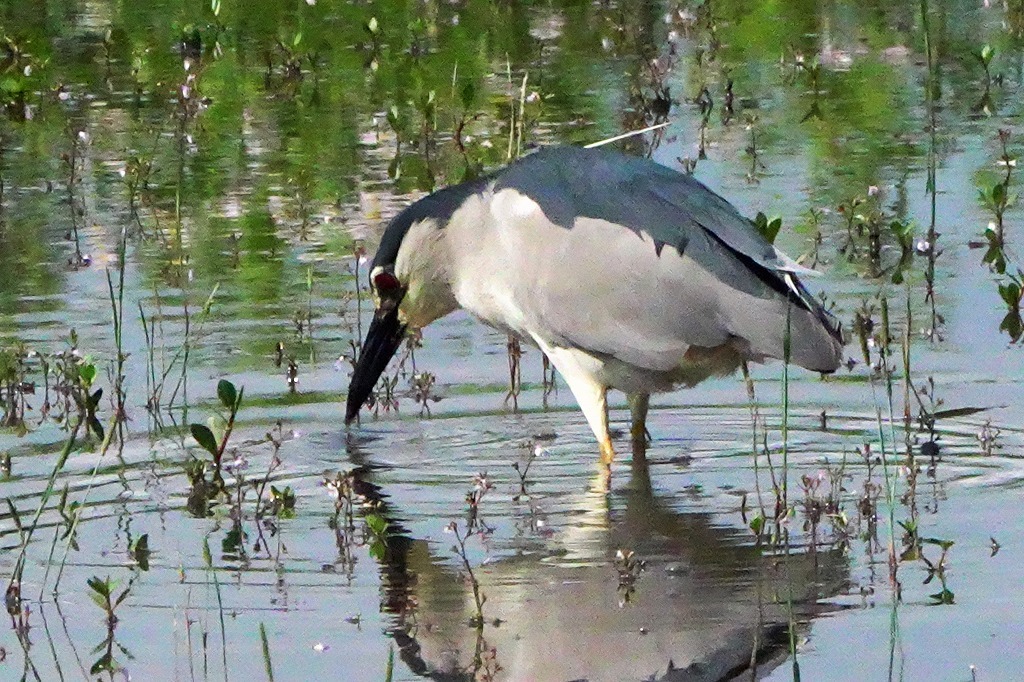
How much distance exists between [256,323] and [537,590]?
3204 mm

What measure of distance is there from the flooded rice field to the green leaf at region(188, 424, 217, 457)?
1cm

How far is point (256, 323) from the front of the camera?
27.3ft

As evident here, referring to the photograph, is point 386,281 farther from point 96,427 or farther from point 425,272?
point 96,427

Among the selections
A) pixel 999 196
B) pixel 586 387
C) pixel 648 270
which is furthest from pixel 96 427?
pixel 999 196

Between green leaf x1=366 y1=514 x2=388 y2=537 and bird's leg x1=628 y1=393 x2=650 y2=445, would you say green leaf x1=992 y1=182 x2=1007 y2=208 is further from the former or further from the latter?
green leaf x1=366 y1=514 x2=388 y2=537

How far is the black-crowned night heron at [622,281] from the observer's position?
6559mm

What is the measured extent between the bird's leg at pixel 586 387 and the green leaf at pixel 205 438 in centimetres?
119

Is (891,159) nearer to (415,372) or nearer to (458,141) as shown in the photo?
(458,141)

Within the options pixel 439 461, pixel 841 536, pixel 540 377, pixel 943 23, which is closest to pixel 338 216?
pixel 540 377

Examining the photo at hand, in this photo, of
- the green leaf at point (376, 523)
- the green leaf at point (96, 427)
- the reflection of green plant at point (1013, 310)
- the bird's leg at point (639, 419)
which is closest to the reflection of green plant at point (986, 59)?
the reflection of green plant at point (1013, 310)

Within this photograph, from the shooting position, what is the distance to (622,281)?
684cm

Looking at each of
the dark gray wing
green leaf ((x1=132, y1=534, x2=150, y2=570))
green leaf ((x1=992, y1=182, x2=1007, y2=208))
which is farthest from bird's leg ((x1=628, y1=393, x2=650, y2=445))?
green leaf ((x1=992, y1=182, x2=1007, y2=208))

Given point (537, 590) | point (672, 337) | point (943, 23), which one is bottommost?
point (537, 590)

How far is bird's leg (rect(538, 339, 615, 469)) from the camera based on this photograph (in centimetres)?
684
